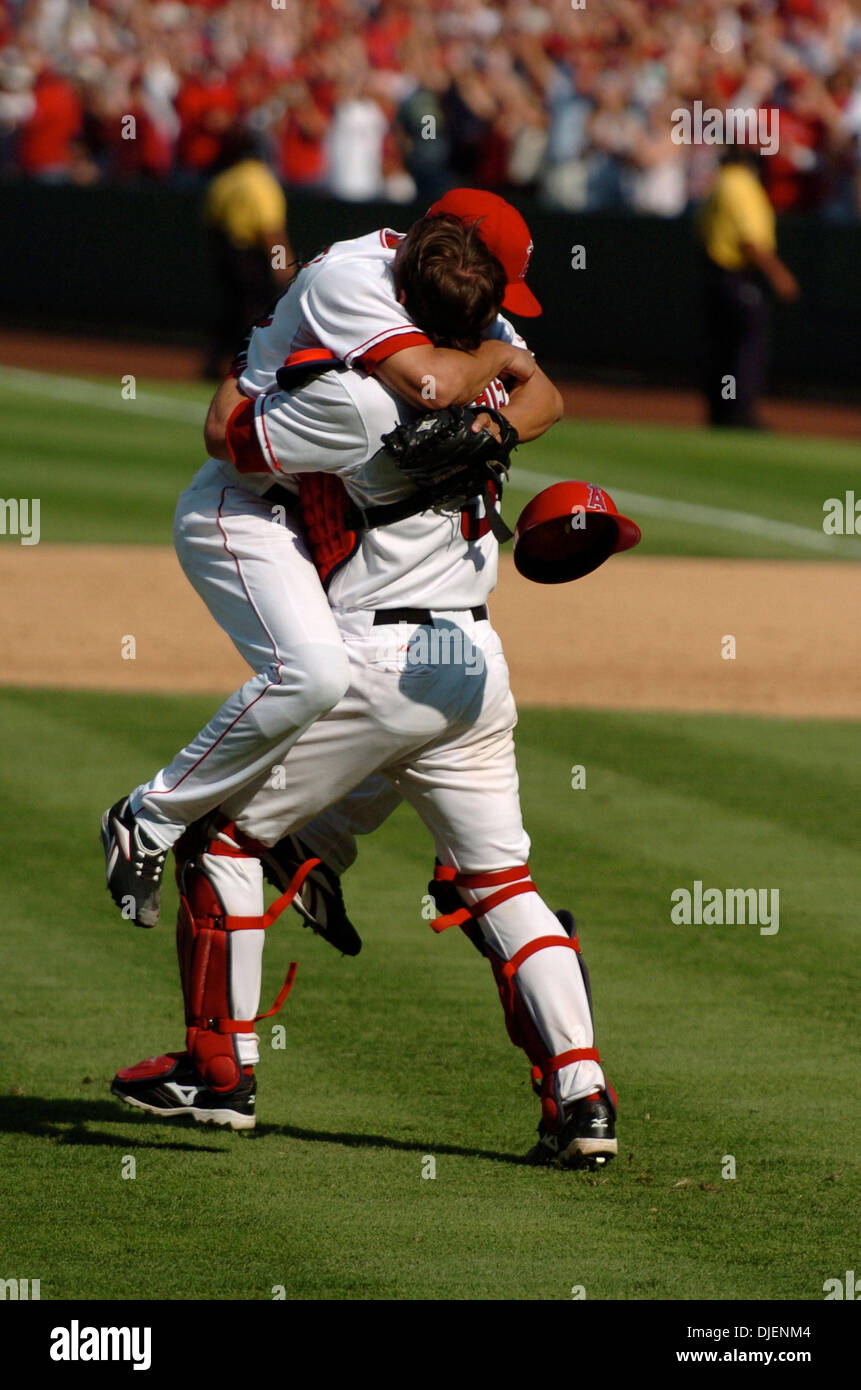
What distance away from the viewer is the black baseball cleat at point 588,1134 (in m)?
4.68

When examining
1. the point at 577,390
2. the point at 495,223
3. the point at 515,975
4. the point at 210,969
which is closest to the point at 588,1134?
the point at 515,975

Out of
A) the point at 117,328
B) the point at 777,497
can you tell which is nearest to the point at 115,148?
the point at 117,328

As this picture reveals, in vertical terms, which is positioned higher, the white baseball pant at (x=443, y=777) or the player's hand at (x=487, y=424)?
the player's hand at (x=487, y=424)

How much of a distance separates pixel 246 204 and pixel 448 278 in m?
15.4

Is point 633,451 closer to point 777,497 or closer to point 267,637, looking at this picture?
point 777,497

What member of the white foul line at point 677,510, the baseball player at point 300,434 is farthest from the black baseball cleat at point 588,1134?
the white foul line at point 677,510

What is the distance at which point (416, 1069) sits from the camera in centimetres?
538

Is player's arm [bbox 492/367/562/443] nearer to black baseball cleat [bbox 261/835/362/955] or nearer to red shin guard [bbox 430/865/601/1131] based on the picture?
red shin guard [bbox 430/865/601/1131]

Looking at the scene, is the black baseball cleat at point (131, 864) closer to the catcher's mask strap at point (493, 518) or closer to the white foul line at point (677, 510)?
the catcher's mask strap at point (493, 518)

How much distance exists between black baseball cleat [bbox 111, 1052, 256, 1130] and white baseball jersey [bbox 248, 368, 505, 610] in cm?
111

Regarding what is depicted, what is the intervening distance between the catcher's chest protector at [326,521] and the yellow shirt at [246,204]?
15040mm

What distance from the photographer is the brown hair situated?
4.43 metres

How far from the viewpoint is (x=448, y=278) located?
4.43 m

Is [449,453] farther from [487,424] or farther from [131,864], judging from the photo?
[131,864]
